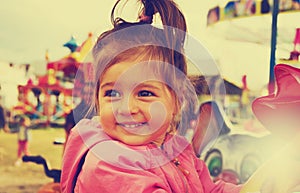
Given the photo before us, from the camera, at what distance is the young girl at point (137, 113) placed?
38.0 inches

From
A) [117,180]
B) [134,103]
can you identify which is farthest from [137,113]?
[117,180]

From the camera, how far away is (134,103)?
98cm

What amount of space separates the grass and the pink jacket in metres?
0.03

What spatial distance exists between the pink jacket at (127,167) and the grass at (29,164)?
0.03m

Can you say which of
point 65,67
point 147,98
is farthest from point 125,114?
point 65,67

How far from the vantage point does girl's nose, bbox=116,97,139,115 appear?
98 cm

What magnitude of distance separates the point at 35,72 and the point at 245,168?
498 mm

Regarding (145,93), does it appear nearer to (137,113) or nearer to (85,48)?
(137,113)

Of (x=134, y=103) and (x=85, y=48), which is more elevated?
(x=85, y=48)

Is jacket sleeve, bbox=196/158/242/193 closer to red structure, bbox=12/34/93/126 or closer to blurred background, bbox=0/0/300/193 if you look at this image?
blurred background, bbox=0/0/300/193

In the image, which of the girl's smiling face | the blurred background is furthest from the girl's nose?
the blurred background

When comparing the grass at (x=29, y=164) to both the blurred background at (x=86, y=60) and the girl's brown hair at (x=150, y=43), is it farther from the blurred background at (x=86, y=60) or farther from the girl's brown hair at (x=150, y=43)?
the girl's brown hair at (x=150, y=43)

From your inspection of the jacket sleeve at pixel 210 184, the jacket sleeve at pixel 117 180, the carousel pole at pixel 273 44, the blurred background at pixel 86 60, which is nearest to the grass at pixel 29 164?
the blurred background at pixel 86 60

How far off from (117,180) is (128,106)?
0.15 meters
